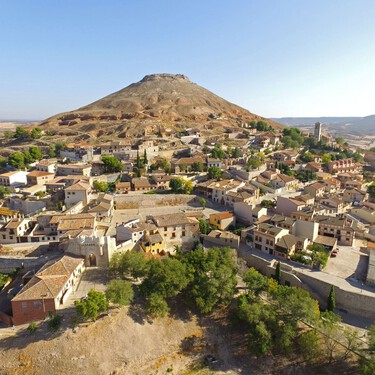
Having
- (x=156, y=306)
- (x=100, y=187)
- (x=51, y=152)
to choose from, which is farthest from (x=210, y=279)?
(x=51, y=152)

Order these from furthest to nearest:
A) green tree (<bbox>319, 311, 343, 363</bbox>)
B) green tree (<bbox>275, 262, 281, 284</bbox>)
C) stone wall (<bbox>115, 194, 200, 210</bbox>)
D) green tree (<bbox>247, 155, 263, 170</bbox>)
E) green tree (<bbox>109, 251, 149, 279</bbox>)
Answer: green tree (<bbox>247, 155, 263, 170</bbox>)
stone wall (<bbox>115, 194, 200, 210</bbox>)
green tree (<bbox>275, 262, 281, 284</bbox>)
green tree (<bbox>109, 251, 149, 279</bbox>)
green tree (<bbox>319, 311, 343, 363</bbox>)

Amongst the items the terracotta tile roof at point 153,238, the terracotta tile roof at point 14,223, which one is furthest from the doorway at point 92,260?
the terracotta tile roof at point 14,223

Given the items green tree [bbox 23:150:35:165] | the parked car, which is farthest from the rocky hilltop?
the parked car

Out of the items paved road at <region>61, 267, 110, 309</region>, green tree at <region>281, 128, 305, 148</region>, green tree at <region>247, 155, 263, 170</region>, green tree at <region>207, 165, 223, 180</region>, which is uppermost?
green tree at <region>281, 128, 305, 148</region>

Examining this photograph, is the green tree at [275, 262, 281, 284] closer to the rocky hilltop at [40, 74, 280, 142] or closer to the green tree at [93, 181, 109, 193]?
the green tree at [93, 181, 109, 193]

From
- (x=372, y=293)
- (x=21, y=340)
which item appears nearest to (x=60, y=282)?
(x=21, y=340)

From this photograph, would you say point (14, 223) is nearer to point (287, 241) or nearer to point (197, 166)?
point (287, 241)
